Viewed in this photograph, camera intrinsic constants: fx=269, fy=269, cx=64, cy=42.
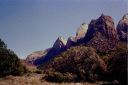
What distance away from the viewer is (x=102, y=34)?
85.1m

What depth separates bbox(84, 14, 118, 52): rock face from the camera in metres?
77.6

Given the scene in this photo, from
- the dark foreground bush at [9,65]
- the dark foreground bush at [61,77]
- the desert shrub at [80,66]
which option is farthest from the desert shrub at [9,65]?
the dark foreground bush at [61,77]

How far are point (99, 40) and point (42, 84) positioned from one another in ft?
136

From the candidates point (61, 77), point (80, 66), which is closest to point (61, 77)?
point (61, 77)

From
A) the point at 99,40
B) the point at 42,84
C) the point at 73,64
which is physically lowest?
the point at 42,84

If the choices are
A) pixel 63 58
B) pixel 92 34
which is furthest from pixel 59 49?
pixel 63 58

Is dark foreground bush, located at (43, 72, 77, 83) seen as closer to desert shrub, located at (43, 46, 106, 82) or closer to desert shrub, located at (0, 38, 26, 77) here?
desert shrub, located at (43, 46, 106, 82)

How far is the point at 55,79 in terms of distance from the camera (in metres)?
46.5

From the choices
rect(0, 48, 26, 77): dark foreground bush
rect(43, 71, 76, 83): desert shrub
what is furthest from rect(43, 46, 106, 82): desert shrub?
rect(0, 48, 26, 77): dark foreground bush

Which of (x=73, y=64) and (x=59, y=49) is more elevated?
(x=59, y=49)

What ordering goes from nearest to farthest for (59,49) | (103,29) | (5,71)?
(5,71) < (103,29) < (59,49)

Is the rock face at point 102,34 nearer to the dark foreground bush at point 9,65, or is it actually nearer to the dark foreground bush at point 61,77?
the dark foreground bush at point 9,65

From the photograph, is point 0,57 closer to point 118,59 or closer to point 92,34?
point 118,59

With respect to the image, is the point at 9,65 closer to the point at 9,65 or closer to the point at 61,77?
the point at 9,65
